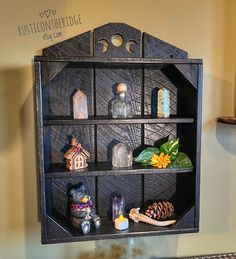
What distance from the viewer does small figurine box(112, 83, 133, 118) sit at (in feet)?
4.08

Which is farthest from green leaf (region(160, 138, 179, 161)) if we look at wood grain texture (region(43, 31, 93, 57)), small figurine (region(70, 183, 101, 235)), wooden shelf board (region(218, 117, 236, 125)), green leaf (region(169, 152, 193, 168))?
wood grain texture (region(43, 31, 93, 57))

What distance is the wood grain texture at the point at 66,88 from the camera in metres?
1.26

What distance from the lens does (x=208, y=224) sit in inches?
57.1

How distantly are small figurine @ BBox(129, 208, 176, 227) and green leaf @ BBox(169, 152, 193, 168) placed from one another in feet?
0.73

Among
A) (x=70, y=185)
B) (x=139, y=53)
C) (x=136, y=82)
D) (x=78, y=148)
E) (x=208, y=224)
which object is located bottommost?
(x=208, y=224)

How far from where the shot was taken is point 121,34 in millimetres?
1240

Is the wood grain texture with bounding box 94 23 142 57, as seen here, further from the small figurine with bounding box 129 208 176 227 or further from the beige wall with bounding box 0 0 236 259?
the small figurine with bounding box 129 208 176 227

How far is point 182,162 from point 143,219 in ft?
0.92

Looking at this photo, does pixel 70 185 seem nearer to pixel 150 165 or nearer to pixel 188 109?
pixel 150 165

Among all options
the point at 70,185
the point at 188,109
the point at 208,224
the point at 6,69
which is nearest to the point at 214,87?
the point at 188,109

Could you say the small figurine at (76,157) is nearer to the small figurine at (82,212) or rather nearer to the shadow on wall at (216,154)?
the small figurine at (82,212)

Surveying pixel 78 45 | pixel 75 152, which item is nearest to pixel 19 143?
pixel 75 152

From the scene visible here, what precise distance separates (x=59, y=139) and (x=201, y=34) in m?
0.76

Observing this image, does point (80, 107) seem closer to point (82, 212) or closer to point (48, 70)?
point (48, 70)
